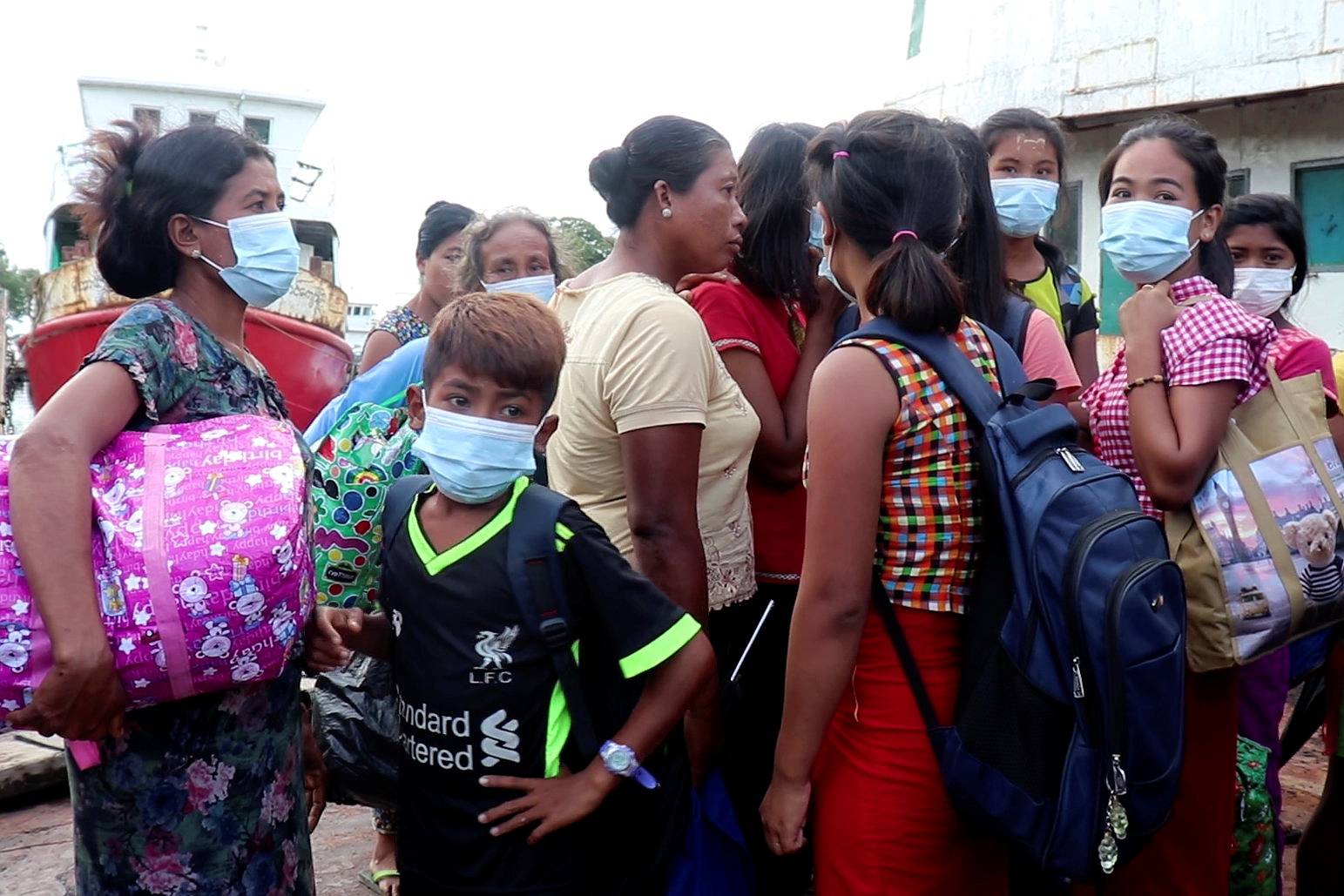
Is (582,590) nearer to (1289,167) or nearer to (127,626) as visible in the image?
(127,626)

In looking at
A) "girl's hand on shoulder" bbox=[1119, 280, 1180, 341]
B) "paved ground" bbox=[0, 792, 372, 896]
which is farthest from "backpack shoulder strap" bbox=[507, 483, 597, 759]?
"paved ground" bbox=[0, 792, 372, 896]

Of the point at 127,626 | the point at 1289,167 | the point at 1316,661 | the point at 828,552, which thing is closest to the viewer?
the point at 127,626

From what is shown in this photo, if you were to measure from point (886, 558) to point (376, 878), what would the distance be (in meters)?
2.32

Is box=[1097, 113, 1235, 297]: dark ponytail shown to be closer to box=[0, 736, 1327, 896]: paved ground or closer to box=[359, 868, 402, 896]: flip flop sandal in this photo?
box=[0, 736, 1327, 896]: paved ground

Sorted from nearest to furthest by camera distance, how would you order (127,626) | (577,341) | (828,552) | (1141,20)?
(127,626) < (828,552) < (577,341) < (1141,20)

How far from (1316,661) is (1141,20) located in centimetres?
868

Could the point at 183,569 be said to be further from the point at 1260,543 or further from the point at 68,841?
the point at 68,841

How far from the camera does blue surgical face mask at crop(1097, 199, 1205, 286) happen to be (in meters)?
2.59

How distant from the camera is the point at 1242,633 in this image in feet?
7.34

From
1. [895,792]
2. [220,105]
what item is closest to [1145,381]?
[895,792]

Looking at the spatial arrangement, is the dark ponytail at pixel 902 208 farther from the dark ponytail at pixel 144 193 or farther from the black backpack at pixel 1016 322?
the dark ponytail at pixel 144 193

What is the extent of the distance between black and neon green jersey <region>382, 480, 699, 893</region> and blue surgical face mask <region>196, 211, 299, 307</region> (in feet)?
2.47

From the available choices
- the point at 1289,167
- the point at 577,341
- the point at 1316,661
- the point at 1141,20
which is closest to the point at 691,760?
the point at 577,341

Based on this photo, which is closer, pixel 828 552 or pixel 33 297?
pixel 828 552
